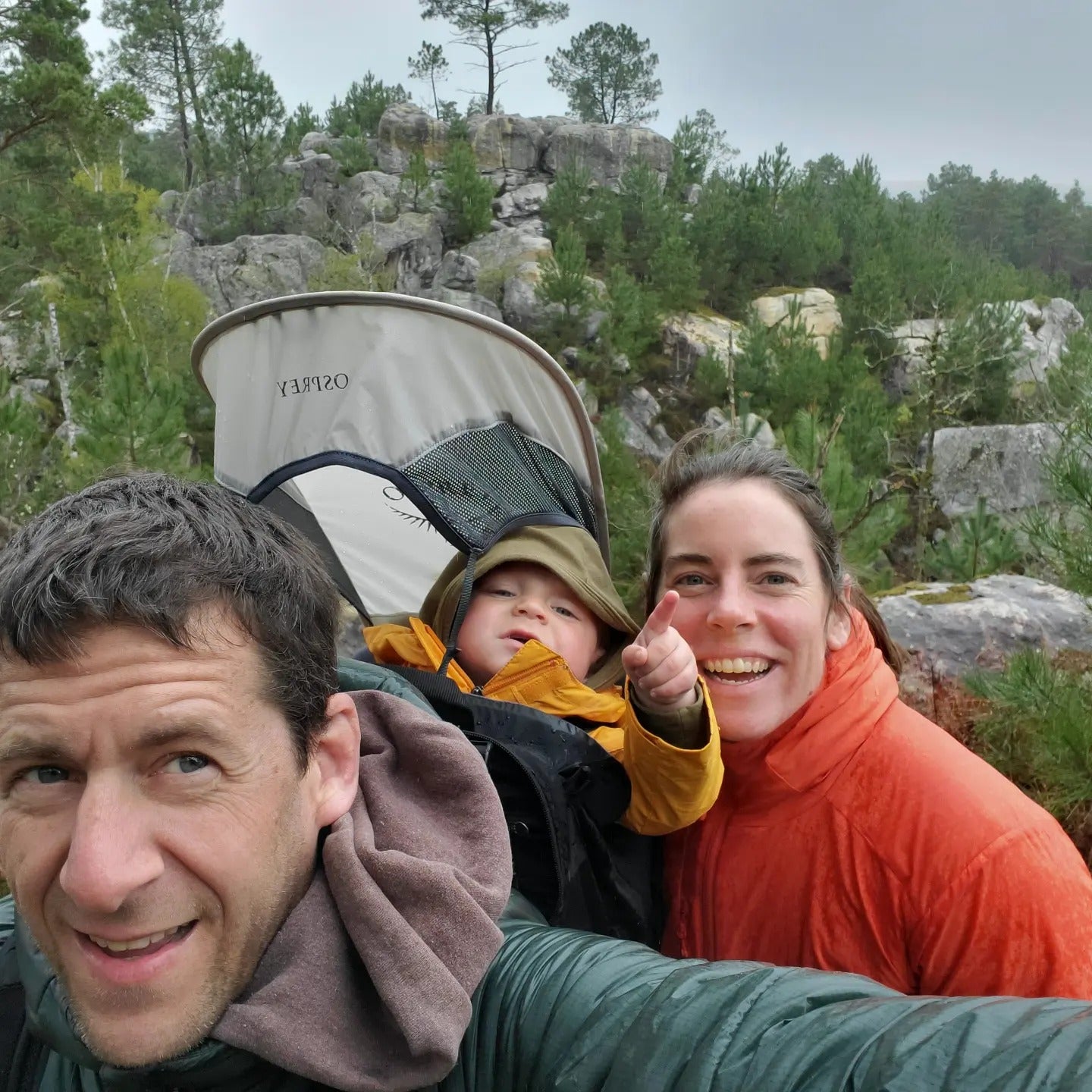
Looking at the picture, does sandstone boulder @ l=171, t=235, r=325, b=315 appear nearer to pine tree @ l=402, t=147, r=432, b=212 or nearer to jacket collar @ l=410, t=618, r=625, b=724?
pine tree @ l=402, t=147, r=432, b=212

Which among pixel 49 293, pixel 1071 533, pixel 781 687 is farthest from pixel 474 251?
pixel 781 687

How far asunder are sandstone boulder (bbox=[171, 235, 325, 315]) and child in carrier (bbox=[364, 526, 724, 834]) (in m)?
29.3

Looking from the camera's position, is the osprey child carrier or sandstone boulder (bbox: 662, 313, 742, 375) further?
sandstone boulder (bbox: 662, 313, 742, 375)

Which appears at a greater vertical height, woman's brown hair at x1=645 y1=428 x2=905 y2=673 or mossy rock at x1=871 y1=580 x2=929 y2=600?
woman's brown hair at x1=645 y1=428 x2=905 y2=673

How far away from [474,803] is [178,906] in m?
0.38

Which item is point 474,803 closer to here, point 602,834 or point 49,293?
point 602,834

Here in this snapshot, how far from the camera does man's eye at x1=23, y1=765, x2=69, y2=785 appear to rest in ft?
3.12

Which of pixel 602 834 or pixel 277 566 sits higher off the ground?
pixel 277 566

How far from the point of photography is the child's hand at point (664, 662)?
142 cm

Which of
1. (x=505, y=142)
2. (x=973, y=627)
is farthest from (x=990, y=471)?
(x=505, y=142)

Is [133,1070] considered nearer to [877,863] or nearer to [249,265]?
[877,863]

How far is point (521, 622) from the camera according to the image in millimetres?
2154

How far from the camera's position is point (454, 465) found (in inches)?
90.4

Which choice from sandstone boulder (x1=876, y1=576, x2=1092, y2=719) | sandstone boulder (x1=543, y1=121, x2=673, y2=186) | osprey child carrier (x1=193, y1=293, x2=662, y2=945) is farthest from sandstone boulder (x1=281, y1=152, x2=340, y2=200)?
osprey child carrier (x1=193, y1=293, x2=662, y2=945)
